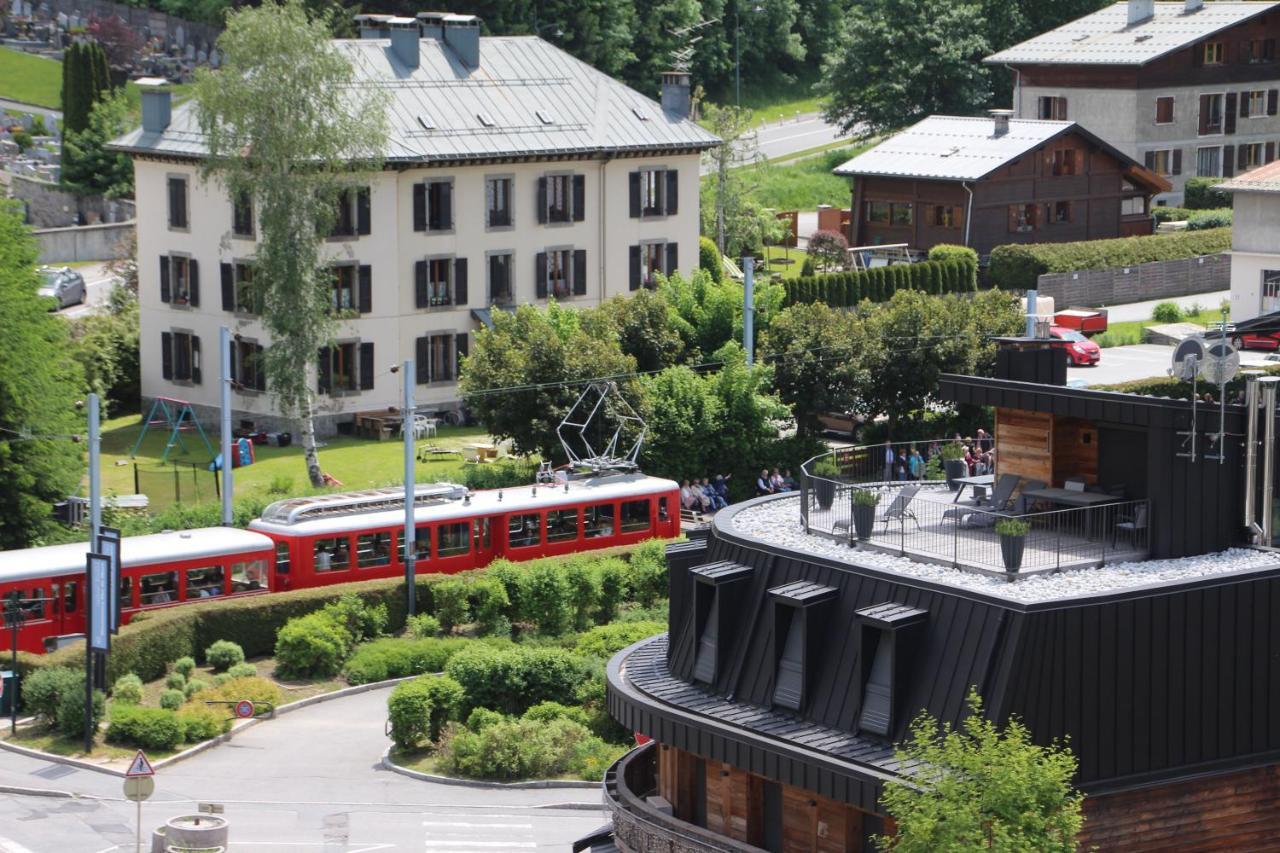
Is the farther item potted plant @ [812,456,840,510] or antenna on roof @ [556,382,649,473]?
antenna on roof @ [556,382,649,473]

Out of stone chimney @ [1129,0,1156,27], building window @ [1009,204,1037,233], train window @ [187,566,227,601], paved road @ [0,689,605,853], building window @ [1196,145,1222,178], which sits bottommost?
paved road @ [0,689,605,853]

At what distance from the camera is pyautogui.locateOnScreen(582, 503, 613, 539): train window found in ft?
179

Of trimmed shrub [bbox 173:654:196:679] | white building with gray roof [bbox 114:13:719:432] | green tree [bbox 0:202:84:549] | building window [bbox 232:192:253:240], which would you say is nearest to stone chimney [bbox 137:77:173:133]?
white building with gray roof [bbox 114:13:719:432]

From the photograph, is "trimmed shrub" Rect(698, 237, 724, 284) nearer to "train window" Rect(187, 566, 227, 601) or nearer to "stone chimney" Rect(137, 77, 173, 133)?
"stone chimney" Rect(137, 77, 173, 133)

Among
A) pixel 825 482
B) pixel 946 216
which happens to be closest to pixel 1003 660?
pixel 825 482

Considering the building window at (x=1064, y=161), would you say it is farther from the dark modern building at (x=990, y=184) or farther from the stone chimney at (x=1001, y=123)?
the stone chimney at (x=1001, y=123)

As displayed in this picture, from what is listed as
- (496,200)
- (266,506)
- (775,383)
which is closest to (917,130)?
(496,200)

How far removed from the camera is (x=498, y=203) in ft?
240

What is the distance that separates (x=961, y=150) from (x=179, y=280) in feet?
119

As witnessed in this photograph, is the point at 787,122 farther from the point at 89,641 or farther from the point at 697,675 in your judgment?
the point at 697,675

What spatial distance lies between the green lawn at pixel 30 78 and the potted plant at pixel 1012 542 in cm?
9243

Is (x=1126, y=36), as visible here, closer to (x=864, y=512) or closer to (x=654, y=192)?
(x=654, y=192)

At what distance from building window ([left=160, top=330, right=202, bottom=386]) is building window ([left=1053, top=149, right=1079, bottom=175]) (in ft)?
131

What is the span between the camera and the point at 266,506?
53062 millimetres
